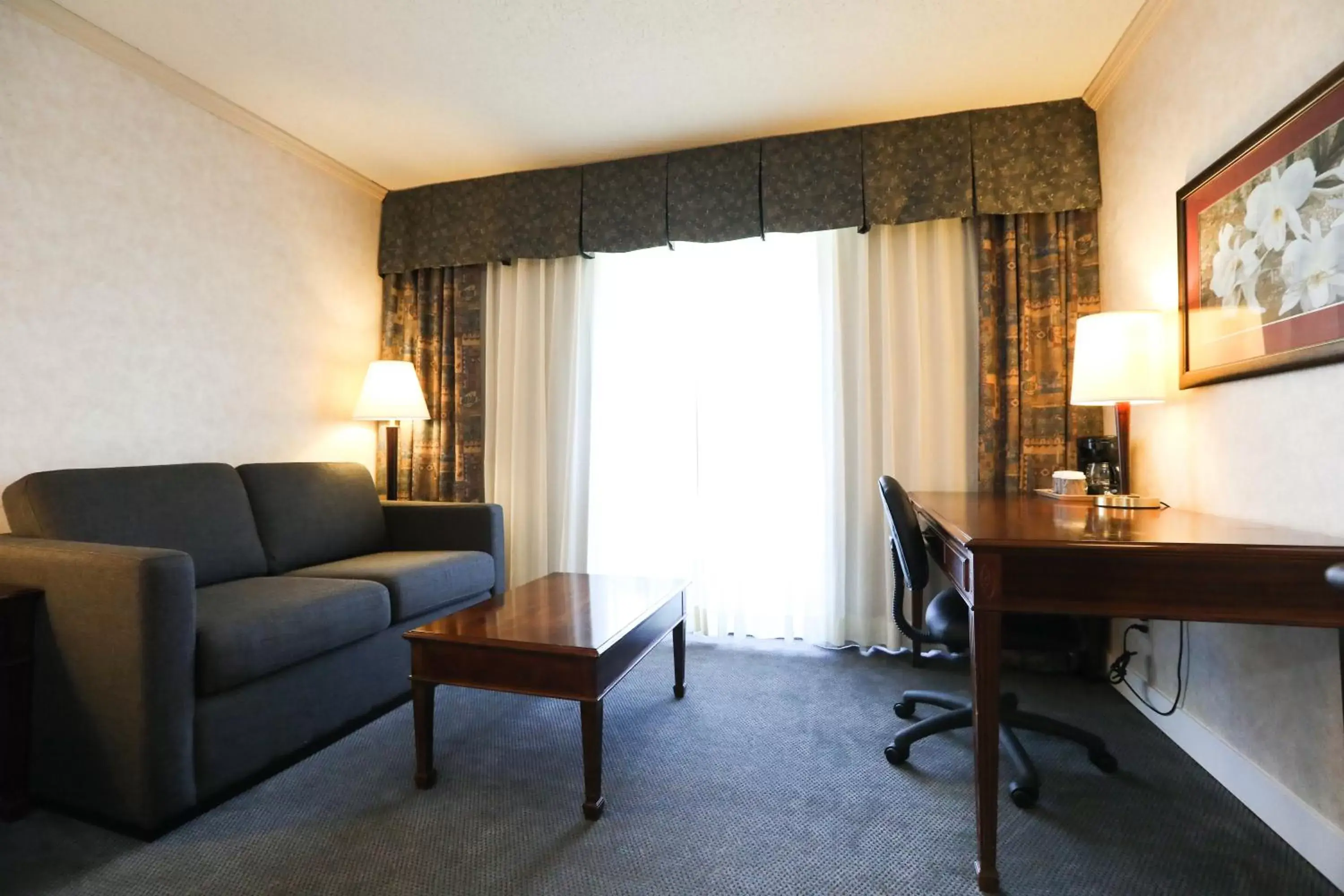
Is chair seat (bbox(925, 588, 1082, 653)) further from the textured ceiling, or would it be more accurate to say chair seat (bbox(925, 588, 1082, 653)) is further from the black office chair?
the textured ceiling

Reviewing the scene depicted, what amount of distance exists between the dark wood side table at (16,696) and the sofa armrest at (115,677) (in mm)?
21

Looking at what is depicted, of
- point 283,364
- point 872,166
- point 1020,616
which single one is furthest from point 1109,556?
point 283,364

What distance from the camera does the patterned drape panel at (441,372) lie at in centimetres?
327

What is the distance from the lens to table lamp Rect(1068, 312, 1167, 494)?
1794 mm

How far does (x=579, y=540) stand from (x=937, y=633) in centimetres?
190

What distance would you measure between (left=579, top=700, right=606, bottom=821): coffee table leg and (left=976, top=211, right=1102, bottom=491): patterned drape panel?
1.95 meters

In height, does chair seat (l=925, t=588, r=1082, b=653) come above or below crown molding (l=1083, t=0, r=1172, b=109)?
below

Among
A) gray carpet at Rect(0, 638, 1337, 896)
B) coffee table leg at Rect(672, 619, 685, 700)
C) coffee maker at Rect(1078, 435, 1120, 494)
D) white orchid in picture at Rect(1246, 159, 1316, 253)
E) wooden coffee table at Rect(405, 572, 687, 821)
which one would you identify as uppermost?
white orchid in picture at Rect(1246, 159, 1316, 253)

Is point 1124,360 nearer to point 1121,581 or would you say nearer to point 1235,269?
point 1235,269

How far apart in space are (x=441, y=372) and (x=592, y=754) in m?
2.45

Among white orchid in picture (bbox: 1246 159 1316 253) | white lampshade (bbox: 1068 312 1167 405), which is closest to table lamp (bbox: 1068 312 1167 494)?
white lampshade (bbox: 1068 312 1167 405)

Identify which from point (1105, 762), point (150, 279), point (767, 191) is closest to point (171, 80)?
point (150, 279)

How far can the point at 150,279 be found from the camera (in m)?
2.27

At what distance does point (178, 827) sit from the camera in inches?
56.5
